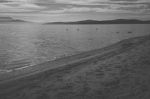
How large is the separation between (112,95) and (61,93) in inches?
86.4

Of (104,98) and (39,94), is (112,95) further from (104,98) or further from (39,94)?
(39,94)

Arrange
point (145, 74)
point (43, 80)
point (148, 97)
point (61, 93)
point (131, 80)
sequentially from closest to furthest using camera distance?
1. point (148, 97)
2. point (61, 93)
3. point (131, 80)
4. point (145, 74)
5. point (43, 80)

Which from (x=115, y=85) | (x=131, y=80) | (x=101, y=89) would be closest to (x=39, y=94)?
(x=101, y=89)

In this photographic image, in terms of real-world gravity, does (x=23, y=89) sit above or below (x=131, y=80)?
below

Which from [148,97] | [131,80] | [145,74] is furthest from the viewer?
[145,74]

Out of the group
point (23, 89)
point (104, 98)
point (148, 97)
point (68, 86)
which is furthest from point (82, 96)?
point (23, 89)

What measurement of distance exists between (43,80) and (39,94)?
2265 mm

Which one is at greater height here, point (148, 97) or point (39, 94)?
point (148, 97)

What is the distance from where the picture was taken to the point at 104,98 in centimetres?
649

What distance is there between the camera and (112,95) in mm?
6637

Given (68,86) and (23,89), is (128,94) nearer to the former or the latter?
(68,86)

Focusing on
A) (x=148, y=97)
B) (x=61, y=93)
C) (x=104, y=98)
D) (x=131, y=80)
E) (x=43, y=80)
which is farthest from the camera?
(x=43, y=80)

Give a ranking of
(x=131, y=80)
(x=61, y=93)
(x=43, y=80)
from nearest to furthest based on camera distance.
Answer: (x=61, y=93) → (x=131, y=80) → (x=43, y=80)

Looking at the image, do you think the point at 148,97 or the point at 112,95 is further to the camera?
the point at 112,95
